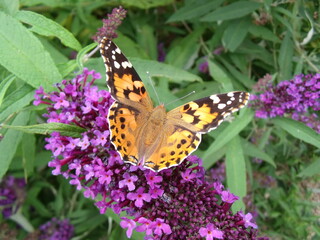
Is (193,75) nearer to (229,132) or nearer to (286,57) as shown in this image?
(229,132)

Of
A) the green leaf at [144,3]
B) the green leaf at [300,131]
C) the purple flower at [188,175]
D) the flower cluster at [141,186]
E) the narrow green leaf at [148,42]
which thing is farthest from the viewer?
the narrow green leaf at [148,42]

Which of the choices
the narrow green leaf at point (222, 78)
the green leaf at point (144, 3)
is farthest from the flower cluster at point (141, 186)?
the green leaf at point (144, 3)

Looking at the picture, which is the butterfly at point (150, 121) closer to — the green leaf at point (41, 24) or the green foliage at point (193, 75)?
the green foliage at point (193, 75)

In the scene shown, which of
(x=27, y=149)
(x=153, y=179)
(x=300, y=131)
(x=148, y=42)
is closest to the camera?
(x=153, y=179)

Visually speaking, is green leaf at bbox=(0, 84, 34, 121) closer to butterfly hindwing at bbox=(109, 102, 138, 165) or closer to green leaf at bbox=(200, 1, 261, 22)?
butterfly hindwing at bbox=(109, 102, 138, 165)

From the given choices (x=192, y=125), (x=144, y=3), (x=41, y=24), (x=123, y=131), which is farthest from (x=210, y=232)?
(x=144, y=3)

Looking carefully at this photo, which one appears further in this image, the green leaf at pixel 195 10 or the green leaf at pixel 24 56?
the green leaf at pixel 195 10

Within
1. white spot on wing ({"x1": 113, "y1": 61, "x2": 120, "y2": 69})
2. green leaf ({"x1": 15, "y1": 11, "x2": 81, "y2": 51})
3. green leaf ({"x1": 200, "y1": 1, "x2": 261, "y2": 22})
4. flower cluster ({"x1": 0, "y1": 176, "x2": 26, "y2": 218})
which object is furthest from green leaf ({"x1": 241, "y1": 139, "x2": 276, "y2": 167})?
flower cluster ({"x1": 0, "y1": 176, "x2": 26, "y2": 218})

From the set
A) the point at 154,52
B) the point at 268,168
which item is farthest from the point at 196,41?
the point at 268,168
